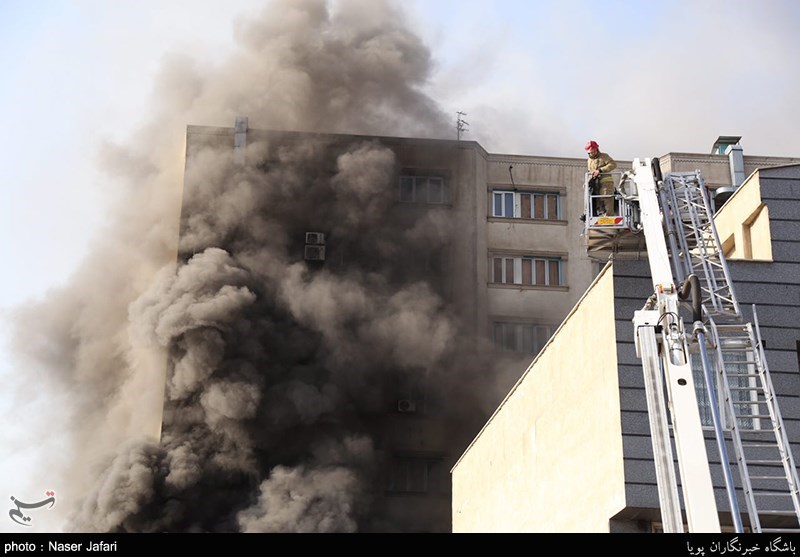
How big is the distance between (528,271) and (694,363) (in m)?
20.2

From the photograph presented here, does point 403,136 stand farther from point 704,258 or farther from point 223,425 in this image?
point 704,258

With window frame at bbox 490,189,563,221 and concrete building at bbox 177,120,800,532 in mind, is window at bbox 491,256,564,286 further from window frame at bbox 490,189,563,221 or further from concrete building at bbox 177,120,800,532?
window frame at bbox 490,189,563,221

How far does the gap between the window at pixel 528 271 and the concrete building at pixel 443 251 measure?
0.13 feet

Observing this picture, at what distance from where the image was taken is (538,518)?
1662 cm

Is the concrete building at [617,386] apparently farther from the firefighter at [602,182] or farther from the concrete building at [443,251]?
the concrete building at [443,251]

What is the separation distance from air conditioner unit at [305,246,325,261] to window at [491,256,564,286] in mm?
5146

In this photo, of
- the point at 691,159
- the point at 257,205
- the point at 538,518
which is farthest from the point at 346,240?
the point at 538,518

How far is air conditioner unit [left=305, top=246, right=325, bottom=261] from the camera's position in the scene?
34906mm

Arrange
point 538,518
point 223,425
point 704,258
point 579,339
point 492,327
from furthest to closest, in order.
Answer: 1. point 492,327
2. point 223,425
3. point 538,518
4. point 579,339
5. point 704,258


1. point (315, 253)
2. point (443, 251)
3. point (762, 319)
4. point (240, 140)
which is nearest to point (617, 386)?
point (762, 319)

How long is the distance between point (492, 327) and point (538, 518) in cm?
1751

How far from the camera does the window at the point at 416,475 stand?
32.2 meters

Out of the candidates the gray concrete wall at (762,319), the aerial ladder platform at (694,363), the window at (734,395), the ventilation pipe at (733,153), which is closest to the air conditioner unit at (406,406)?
the ventilation pipe at (733,153)

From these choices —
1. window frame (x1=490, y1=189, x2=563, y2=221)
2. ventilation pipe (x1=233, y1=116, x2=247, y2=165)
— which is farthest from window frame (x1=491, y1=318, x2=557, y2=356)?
ventilation pipe (x1=233, y1=116, x2=247, y2=165)
